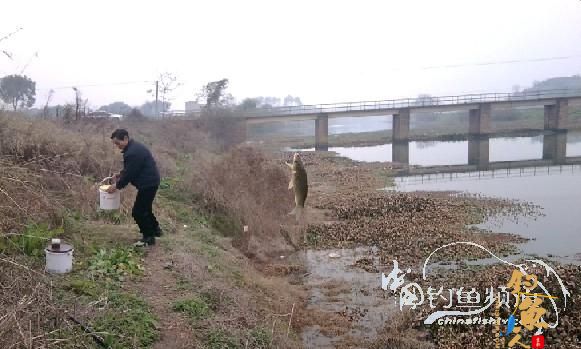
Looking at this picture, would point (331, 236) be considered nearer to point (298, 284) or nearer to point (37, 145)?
point (298, 284)

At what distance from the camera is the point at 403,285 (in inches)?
401

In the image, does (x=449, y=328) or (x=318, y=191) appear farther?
(x=318, y=191)

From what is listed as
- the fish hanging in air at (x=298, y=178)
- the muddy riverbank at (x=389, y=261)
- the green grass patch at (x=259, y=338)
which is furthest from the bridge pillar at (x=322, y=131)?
the green grass patch at (x=259, y=338)

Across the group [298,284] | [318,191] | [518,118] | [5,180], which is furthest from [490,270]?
[518,118]

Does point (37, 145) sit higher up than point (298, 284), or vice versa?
point (37, 145)

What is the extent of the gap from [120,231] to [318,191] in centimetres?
1542

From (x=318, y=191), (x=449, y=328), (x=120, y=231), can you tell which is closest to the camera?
(x=449, y=328)

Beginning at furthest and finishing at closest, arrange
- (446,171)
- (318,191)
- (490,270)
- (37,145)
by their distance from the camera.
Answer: (446,171), (318,191), (37,145), (490,270)

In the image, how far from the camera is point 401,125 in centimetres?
5962

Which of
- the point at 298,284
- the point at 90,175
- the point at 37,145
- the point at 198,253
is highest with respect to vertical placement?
the point at 37,145

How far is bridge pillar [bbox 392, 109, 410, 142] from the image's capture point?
59.1 metres

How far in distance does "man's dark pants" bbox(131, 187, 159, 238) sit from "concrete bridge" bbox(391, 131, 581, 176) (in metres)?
25.9

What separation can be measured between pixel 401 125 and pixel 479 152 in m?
14.6

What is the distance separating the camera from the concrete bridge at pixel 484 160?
3453 cm
